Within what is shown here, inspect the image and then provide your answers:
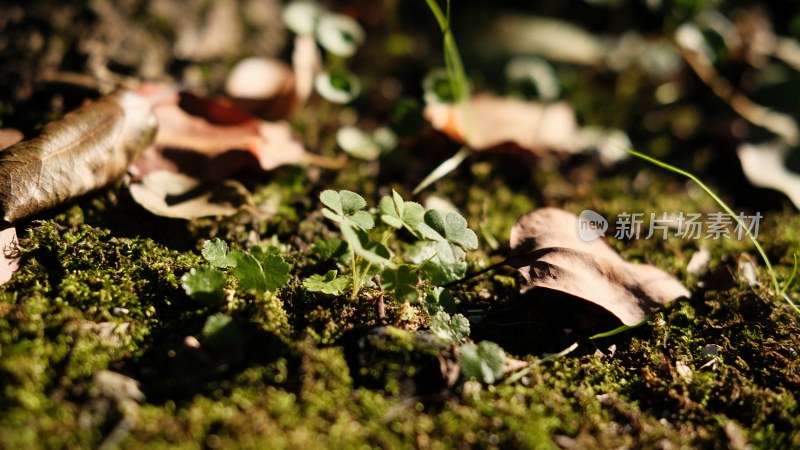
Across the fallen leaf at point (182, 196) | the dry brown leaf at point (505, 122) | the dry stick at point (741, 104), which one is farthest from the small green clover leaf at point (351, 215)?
the dry stick at point (741, 104)

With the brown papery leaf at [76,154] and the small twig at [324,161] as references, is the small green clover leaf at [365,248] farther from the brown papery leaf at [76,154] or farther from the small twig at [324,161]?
the brown papery leaf at [76,154]

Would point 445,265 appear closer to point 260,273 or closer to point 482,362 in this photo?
point 482,362

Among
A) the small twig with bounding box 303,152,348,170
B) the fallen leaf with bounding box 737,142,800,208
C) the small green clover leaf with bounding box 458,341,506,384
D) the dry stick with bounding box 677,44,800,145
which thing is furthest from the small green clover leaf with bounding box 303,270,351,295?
the dry stick with bounding box 677,44,800,145

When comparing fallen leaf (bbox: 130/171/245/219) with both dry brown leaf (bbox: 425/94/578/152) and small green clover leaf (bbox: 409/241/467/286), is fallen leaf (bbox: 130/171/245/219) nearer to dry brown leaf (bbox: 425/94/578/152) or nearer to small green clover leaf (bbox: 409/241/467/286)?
small green clover leaf (bbox: 409/241/467/286)

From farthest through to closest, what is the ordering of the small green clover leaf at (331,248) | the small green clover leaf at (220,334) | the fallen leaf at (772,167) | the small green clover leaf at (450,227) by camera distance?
the fallen leaf at (772,167), the small green clover leaf at (331,248), the small green clover leaf at (450,227), the small green clover leaf at (220,334)

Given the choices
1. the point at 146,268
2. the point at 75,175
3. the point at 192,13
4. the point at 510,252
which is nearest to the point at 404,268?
the point at 510,252

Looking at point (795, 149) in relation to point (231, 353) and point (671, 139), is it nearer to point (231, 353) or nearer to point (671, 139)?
point (671, 139)
